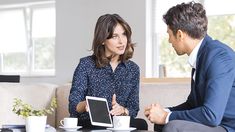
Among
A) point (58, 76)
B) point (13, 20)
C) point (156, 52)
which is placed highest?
point (13, 20)

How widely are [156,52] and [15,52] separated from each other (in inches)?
99.1

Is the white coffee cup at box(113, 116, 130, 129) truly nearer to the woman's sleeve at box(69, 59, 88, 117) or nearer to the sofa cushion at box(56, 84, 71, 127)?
the woman's sleeve at box(69, 59, 88, 117)

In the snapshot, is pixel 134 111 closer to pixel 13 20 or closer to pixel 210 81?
pixel 210 81

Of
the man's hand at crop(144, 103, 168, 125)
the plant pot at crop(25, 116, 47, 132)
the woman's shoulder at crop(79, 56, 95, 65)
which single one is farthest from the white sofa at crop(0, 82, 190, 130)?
the plant pot at crop(25, 116, 47, 132)

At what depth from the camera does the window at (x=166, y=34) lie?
203 inches

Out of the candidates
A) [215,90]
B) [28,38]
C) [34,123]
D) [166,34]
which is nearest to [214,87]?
[215,90]

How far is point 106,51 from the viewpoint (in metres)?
2.68

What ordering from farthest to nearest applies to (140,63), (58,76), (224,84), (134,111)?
(58,76)
(140,63)
(134,111)
(224,84)

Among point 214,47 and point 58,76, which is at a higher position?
point 214,47

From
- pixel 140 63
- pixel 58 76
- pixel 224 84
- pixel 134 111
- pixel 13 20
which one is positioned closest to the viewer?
pixel 224 84

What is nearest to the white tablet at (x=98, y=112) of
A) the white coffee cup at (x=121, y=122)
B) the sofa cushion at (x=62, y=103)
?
the white coffee cup at (x=121, y=122)

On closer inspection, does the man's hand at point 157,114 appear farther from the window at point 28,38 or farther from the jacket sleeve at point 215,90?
the window at point 28,38

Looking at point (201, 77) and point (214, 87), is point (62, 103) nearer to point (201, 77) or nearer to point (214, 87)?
point (201, 77)

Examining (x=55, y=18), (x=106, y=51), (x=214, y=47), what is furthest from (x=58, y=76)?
(x=214, y=47)
